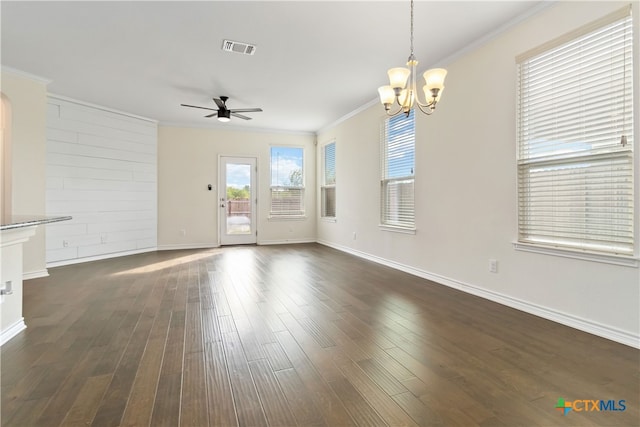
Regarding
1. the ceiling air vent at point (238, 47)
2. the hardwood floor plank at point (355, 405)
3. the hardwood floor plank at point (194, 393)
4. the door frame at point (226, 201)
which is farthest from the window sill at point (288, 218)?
the hardwood floor plank at point (355, 405)

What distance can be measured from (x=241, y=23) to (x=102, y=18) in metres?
1.30

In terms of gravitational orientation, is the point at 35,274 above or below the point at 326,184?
below

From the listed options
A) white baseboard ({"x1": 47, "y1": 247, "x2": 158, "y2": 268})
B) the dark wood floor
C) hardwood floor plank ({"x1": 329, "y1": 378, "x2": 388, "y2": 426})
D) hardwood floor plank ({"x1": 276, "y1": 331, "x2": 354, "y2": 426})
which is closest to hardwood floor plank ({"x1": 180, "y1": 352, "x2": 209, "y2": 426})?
the dark wood floor

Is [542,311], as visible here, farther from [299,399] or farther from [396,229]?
[299,399]

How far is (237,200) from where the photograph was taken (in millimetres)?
7465

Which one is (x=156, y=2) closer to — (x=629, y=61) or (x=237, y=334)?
(x=237, y=334)

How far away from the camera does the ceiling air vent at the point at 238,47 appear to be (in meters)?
3.44

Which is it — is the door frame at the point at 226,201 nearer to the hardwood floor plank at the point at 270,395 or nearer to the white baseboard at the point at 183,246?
the white baseboard at the point at 183,246

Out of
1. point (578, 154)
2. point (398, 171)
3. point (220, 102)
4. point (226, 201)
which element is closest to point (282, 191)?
point (226, 201)

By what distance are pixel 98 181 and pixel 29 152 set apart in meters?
1.40

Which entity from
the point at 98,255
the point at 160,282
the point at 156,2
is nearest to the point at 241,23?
the point at 156,2

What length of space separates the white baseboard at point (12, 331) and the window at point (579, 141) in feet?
14.1

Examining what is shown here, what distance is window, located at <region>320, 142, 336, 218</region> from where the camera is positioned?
7250mm

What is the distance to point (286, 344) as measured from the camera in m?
2.28
